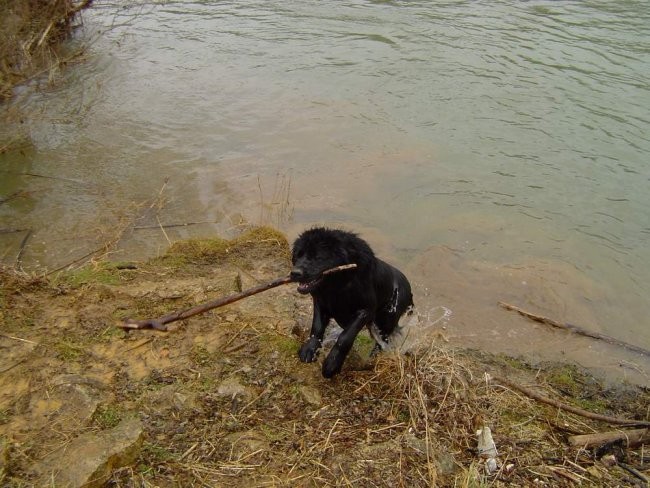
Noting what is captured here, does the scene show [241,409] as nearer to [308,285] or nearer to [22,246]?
[308,285]

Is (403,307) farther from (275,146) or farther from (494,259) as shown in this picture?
(275,146)

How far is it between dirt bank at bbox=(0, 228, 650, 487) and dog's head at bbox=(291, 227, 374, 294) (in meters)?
0.80

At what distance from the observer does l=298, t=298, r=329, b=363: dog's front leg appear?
14.2 ft

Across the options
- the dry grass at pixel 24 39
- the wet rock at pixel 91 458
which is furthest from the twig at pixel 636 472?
the dry grass at pixel 24 39

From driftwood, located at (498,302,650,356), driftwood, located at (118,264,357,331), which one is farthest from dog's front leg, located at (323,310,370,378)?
driftwood, located at (498,302,650,356)

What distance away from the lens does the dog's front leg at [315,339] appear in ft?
14.2

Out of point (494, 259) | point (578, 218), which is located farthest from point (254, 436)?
point (578, 218)

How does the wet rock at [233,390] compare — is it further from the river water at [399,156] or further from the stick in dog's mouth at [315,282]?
the river water at [399,156]

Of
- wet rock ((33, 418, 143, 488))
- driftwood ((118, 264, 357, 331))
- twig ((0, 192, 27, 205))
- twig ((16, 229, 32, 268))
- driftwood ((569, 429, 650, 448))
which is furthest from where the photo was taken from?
twig ((0, 192, 27, 205))

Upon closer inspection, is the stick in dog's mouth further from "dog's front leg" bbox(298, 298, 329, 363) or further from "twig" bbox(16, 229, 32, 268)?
"twig" bbox(16, 229, 32, 268)

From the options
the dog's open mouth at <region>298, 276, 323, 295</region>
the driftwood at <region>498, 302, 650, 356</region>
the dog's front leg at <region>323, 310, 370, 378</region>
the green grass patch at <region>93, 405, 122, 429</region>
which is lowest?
the driftwood at <region>498, 302, 650, 356</region>

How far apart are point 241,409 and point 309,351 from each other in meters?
0.84

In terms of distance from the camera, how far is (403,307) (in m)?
5.28

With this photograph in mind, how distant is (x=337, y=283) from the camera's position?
4.19 m
